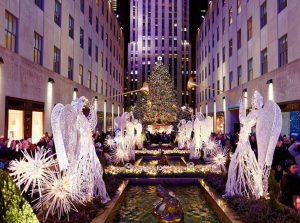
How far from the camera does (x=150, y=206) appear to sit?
35.3 feet

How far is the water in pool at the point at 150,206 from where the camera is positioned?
30.8 feet

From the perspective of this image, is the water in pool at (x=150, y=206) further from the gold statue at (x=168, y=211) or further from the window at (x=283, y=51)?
the window at (x=283, y=51)

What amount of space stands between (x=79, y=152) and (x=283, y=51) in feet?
57.0

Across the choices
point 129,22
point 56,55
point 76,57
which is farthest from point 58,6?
point 129,22

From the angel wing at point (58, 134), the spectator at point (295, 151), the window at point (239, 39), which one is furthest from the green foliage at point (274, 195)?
the window at point (239, 39)

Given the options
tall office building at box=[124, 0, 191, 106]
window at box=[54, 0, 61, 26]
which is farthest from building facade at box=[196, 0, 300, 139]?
tall office building at box=[124, 0, 191, 106]

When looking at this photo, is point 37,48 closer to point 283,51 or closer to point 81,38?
point 81,38

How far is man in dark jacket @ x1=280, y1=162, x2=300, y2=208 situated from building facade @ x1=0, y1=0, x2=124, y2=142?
504 inches

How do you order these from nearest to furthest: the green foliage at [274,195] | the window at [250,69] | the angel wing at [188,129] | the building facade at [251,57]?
the green foliage at [274,195] → the building facade at [251,57] → the angel wing at [188,129] → the window at [250,69]

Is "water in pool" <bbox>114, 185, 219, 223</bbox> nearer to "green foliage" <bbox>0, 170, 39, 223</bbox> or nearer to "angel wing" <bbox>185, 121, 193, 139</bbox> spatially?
"green foliage" <bbox>0, 170, 39, 223</bbox>

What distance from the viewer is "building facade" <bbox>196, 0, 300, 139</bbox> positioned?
814 inches

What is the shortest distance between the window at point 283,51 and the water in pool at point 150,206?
1234 cm

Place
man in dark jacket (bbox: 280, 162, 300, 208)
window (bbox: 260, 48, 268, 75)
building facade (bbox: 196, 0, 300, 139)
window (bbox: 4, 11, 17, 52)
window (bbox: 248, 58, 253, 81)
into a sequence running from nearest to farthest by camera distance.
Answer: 1. man in dark jacket (bbox: 280, 162, 300, 208)
2. window (bbox: 4, 11, 17, 52)
3. building facade (bbox: 196, 0, 300, 139)
4. window (bbox: 260, 48, 268, 75)
5. window (bbox: 248, 58, 253, 81)

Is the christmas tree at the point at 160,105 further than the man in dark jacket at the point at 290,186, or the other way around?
the christmas tree at the point at 160,105
